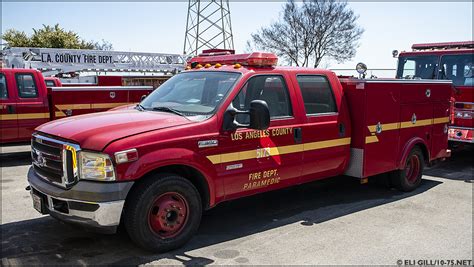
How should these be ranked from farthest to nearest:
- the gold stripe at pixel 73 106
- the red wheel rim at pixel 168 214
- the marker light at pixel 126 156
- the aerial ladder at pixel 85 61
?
the aerial ladder at pixel 85 61 → the gold stripe at pixel 73 106 → the red wheel rim at pixel 168 214 → the marker light at pixel 126 156

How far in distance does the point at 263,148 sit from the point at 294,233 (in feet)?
3.41

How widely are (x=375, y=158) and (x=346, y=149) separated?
1.82 feet

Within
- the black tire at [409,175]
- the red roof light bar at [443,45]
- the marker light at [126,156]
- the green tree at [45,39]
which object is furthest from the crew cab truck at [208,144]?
the green tree at [45,39]

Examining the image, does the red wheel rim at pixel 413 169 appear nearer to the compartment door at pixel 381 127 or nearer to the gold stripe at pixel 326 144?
the compartment door at pixel 381 127

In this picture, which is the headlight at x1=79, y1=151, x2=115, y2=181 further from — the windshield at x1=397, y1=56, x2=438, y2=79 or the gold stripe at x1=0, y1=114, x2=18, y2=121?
the windshield at x1=397, y1=56, x2=438, y2=79

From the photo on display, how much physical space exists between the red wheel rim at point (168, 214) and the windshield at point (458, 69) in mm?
7487

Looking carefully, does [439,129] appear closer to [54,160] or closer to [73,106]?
[54,160]

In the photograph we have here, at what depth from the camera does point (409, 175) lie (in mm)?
7223

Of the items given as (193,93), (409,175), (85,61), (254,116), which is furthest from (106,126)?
(85,61)

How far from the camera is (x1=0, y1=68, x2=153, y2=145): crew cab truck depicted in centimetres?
917

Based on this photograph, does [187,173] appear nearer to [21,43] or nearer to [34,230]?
[34,230]

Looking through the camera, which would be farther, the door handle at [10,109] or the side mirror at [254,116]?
the door handle at [10,109]

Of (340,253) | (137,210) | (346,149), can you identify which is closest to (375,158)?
(346,149)

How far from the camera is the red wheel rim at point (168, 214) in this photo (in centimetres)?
428
